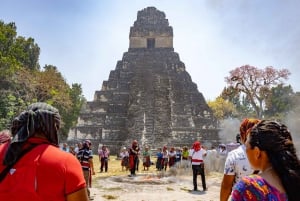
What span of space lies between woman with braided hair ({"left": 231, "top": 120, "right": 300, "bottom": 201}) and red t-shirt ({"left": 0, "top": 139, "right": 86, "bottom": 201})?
100 cm

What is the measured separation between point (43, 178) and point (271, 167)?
4.56ft

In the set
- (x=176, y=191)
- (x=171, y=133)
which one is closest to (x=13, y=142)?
(x=176, y=191)

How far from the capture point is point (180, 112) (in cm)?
2969

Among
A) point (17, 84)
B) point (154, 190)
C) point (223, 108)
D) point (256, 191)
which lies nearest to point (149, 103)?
point (17, 84)

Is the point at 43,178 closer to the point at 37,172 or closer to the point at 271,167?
the point at 37,172

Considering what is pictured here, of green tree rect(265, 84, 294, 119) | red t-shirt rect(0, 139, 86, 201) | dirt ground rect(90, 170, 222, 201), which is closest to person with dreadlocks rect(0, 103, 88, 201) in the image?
red t-shirt rect(0, 139, 86, 201)

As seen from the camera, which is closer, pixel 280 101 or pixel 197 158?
pixel 197 158

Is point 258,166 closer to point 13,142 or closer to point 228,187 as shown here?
point 13,142

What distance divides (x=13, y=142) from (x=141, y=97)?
27.5 metres

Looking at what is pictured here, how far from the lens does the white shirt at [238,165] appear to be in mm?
4363

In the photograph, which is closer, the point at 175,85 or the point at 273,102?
the point at 175,85

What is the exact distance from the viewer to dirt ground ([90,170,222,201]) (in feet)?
31.3

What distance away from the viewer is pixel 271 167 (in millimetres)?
2230

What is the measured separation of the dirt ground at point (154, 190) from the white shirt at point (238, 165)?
5081 millimetres
